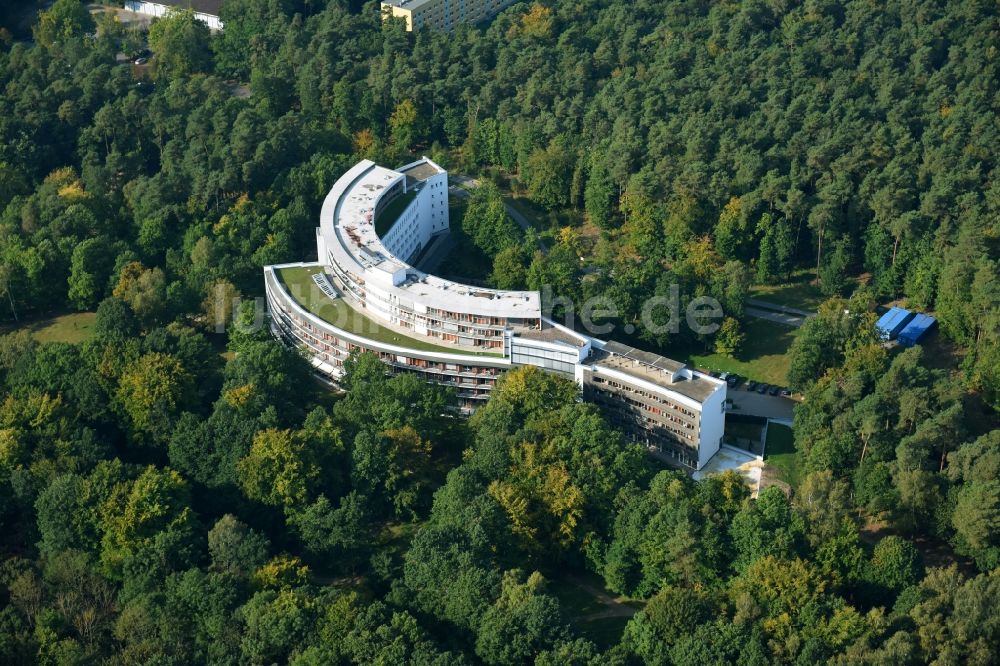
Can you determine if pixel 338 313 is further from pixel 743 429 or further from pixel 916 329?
pixel 916 329

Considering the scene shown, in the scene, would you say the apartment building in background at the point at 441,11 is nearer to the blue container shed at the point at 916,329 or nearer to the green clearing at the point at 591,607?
the blue container shed at the point at 916,329

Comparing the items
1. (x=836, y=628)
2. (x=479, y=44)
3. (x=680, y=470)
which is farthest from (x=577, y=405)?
(x=479, y=44)

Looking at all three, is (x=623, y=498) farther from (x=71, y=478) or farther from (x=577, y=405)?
(x=71, y=478)

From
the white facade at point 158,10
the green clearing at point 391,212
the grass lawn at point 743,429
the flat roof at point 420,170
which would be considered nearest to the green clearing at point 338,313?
the green clearing at point 391,212

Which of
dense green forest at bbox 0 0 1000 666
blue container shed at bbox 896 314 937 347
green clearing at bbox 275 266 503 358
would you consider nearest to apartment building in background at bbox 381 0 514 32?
dense green forest at bbox 0 0 1000 666

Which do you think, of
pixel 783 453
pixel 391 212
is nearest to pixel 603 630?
pixel 783 453

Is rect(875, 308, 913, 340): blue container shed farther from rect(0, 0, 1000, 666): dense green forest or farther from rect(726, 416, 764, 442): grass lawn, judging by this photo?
rect(726, 416, 764, 442): grass lawn
